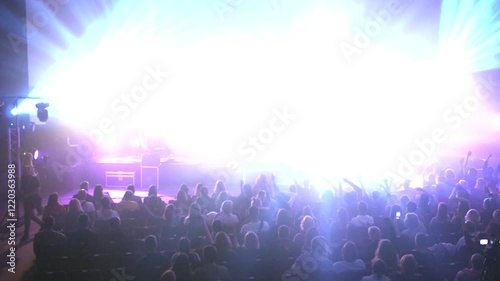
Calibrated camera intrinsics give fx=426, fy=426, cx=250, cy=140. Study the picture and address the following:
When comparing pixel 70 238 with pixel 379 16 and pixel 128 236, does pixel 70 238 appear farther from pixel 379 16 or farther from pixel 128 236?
pixel 379 16

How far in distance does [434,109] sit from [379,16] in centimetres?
360

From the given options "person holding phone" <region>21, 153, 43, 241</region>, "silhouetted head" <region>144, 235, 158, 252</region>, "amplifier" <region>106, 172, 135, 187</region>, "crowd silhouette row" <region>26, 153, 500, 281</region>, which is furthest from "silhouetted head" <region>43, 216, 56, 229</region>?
"amplifier" <region>106, 172, 135, 187</region>

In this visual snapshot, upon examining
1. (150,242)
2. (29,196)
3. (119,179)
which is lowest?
(150,242)

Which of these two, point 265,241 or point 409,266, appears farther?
point 265,241

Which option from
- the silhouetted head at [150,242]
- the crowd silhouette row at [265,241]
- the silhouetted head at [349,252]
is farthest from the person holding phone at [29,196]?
the silhouetted head at [349,252]

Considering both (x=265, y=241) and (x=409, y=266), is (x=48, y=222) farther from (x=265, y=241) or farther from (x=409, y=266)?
(x=409, y=266)

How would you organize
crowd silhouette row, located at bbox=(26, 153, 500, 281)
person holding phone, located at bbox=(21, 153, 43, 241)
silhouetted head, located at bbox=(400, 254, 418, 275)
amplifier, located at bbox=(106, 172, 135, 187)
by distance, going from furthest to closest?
amplifier, located at bbox=(106, 172, 135, 187), person holding phone, located at bbox=(21, 153, 43, 241), crowd silhouette row, located at bbox=(26, 153, 500, 281), silhouetted head, located at bbox=(400, 254, 418, 275)

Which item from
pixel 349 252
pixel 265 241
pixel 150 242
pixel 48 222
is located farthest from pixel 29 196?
pixel 349 252

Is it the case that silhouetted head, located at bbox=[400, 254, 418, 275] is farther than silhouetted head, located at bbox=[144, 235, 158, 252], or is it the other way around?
silhouetted head, located at bbox=[144, 235, 158, 252]

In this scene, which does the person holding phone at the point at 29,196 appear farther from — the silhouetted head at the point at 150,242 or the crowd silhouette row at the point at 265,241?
the silhouetted head at the point at 150,242

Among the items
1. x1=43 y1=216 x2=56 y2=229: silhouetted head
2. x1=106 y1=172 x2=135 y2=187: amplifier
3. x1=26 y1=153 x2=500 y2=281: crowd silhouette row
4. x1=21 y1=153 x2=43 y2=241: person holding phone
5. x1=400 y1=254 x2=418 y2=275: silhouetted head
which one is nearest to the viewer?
x1=400 y1=254 x2=418 y2=275: silhouetted head

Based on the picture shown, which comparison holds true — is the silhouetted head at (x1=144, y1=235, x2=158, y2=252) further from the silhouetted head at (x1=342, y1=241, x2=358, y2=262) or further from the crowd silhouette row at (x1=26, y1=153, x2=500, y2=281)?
the silhouetted head at (x1=342, y1=241, x2=358, y2=262)

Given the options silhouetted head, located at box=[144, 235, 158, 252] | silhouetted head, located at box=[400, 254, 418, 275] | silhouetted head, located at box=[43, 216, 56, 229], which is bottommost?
silhouetted head, located at box=[400, 254, 418, 275]

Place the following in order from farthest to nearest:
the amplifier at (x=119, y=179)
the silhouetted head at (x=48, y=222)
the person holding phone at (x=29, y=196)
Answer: the amplifier at (x=119, y=179) → the person holding phone at (x=29, y=196) → the silhouetted head at (x=48, y=222)
